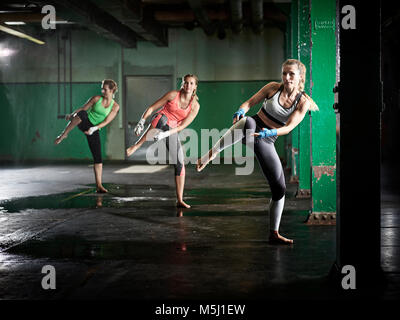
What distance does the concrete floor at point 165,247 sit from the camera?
3607mm

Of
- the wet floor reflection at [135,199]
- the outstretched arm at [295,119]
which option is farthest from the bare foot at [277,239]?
the wet floor reflection at [135,199]

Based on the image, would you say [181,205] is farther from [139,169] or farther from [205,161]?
[139,169]

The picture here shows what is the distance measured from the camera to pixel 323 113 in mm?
6285

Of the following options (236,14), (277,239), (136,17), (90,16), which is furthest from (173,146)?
(236,14)

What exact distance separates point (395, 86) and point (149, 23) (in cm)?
900

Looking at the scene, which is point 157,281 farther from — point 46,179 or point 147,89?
point 147,89

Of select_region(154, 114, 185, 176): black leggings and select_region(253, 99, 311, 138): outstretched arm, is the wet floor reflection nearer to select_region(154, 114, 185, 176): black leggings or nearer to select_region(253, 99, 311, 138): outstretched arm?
select_region(154, 114, 185, 176): black leggings

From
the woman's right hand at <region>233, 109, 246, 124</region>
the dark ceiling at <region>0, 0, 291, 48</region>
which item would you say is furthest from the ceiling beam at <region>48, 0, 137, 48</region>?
the woman's right hand at <region>233, 109, 246, 124</region>

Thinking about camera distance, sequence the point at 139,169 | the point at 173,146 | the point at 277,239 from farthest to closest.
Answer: the point at 139,169 → the point at 173,146 → the point at 277,239

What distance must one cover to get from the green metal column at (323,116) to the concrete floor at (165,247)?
0.38 m

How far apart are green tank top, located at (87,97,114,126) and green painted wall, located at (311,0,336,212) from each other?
3.90 metres

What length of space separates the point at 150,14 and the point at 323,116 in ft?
31.3

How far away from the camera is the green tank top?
28.7 ft
